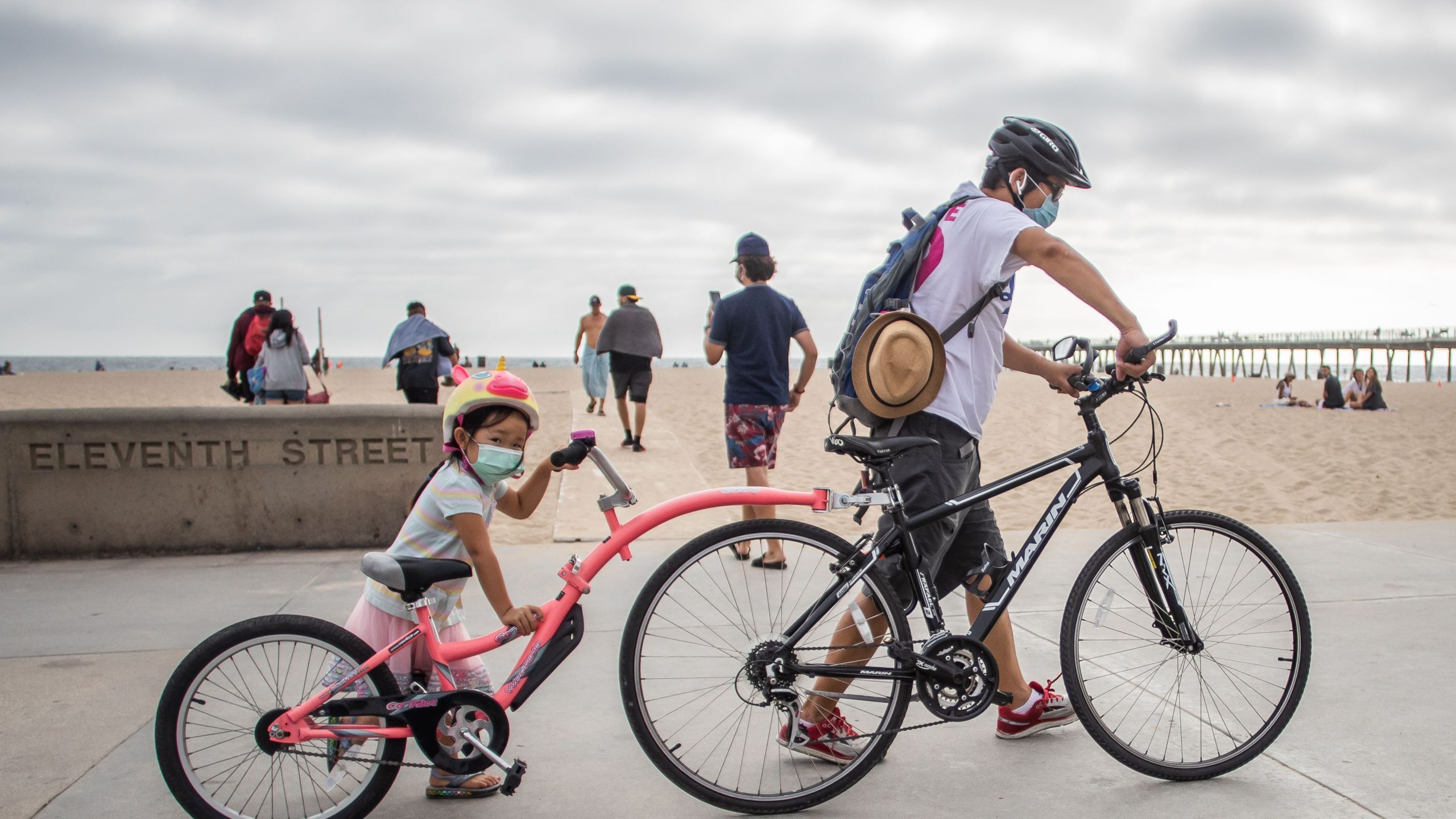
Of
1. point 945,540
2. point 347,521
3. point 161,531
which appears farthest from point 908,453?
point 161,531

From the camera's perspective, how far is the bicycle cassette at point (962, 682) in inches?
114

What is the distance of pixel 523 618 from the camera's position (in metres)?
Answer: 2.78

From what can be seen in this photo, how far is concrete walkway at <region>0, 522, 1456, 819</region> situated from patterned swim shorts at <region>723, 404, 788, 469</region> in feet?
3.22

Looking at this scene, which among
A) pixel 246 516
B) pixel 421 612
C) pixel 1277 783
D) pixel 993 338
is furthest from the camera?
pixel 246 516

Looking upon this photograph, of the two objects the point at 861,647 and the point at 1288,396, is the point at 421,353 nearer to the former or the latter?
the point at 861,647

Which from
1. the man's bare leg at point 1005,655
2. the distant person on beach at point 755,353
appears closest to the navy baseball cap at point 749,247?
the distant person on beach at point 755,353

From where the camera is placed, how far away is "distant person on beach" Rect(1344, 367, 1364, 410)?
24.5m

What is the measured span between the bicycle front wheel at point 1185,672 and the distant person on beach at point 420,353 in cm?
694

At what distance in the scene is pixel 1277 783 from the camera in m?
3.08

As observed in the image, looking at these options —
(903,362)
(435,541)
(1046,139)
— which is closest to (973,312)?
(903,362)

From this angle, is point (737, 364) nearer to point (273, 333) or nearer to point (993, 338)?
point (993, 338)

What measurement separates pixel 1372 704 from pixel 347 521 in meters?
5.81

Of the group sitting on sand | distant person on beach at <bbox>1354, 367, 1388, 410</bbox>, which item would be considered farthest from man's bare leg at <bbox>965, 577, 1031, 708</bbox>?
distant person on beach at <bbox>1354, 367, 1388, 410</bbox>

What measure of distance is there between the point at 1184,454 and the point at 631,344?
826cm
